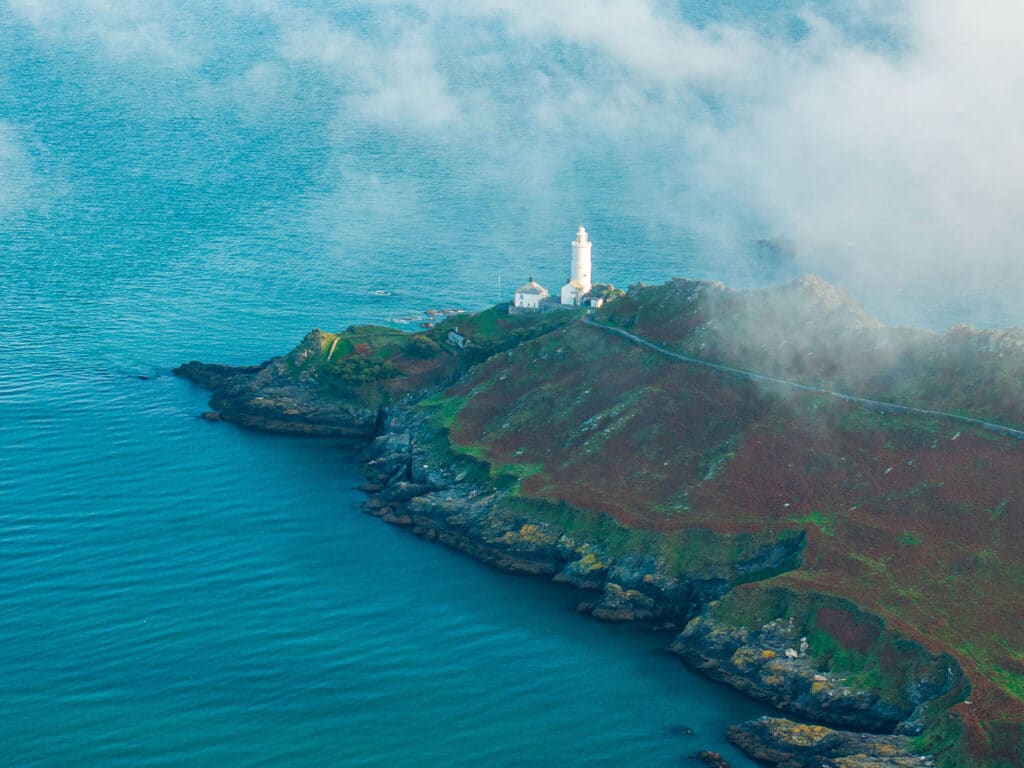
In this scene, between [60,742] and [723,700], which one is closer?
[60,742]

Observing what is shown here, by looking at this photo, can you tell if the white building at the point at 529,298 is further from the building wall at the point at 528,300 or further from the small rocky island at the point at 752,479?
the small rocky island at the point at 752,479

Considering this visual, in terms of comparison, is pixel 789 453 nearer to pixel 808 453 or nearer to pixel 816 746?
pixel 808 453

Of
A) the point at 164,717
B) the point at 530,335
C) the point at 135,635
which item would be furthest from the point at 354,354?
the point at 164,717

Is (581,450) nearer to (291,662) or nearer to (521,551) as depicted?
(521,551)

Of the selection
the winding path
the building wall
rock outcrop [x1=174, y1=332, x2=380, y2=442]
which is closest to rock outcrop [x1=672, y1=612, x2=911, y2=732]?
the winding path

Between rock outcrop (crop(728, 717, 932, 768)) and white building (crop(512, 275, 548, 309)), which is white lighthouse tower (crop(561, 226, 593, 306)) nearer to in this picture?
white building (crop(512, 275, 548, 309))

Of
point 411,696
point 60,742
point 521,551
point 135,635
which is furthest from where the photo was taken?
point 521,551
